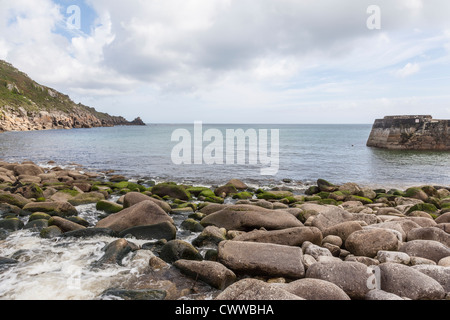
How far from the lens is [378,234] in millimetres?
7203

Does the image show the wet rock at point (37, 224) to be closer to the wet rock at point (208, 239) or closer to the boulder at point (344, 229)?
the wet rock at point (208, 239)

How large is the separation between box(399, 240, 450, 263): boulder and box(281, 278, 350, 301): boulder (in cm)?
322

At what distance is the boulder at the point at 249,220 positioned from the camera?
364 inches

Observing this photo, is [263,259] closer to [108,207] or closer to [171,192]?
[108,207]

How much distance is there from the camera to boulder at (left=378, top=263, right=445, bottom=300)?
517 centimetres

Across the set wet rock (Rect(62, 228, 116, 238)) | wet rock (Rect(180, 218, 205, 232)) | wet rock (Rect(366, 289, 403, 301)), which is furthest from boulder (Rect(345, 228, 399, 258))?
wet rock (Rect(62, 228, 116, 238))

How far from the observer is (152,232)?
27.9 feet

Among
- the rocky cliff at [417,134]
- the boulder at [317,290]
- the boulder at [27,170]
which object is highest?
the rocky cliff at [417,134]

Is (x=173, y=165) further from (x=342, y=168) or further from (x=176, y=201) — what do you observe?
(x=342, y=168)

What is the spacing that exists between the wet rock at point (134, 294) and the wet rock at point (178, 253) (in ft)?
4.75

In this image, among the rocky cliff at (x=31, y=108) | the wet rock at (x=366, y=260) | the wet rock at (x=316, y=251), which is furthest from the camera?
the rocky cliff at (x=31, y=108)

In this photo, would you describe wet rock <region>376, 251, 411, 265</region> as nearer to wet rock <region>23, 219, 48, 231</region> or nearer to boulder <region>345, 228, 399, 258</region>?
boulder <region>345, 228, 399, 258</region>

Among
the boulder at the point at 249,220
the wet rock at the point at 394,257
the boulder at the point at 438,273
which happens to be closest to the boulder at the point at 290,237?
the boulder at the point at 249,220
